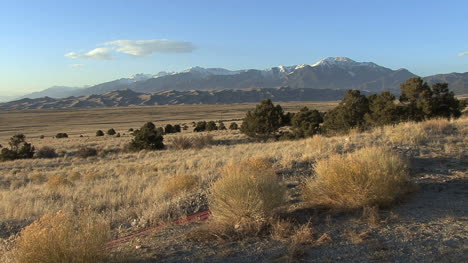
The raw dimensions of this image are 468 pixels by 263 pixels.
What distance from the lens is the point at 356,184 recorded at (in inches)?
226

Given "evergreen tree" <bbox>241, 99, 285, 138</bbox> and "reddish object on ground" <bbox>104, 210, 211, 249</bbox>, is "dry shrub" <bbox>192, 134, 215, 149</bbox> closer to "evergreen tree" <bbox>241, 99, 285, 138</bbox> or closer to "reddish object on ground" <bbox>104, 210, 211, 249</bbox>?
"evergreen tree" <bbox>241, 99, 285, 138</bbox>

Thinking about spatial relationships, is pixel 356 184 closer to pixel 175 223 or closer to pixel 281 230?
pixel 281 230

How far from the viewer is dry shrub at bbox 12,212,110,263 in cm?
374

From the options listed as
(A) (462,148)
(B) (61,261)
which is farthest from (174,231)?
(A) (462,148)

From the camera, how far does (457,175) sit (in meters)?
7.74

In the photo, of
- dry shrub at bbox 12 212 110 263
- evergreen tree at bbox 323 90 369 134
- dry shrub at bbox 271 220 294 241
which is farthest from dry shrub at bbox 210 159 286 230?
evergreen tree at bbox 323 90 369 134

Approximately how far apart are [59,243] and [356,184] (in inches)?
177

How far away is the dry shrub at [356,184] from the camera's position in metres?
5.71

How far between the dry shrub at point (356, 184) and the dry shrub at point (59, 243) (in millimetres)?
3819

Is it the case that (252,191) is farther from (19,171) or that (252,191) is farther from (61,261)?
(19,171)

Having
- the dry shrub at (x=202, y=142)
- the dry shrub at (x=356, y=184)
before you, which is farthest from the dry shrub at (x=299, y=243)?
the dry shrub at (x=202, y=142)

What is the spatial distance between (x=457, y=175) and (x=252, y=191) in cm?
543

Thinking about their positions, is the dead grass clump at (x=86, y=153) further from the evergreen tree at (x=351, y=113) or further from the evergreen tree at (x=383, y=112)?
the evergreen tree at (x=383, y=112)

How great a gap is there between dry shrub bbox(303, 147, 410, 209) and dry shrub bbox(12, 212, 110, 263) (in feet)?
12.5
